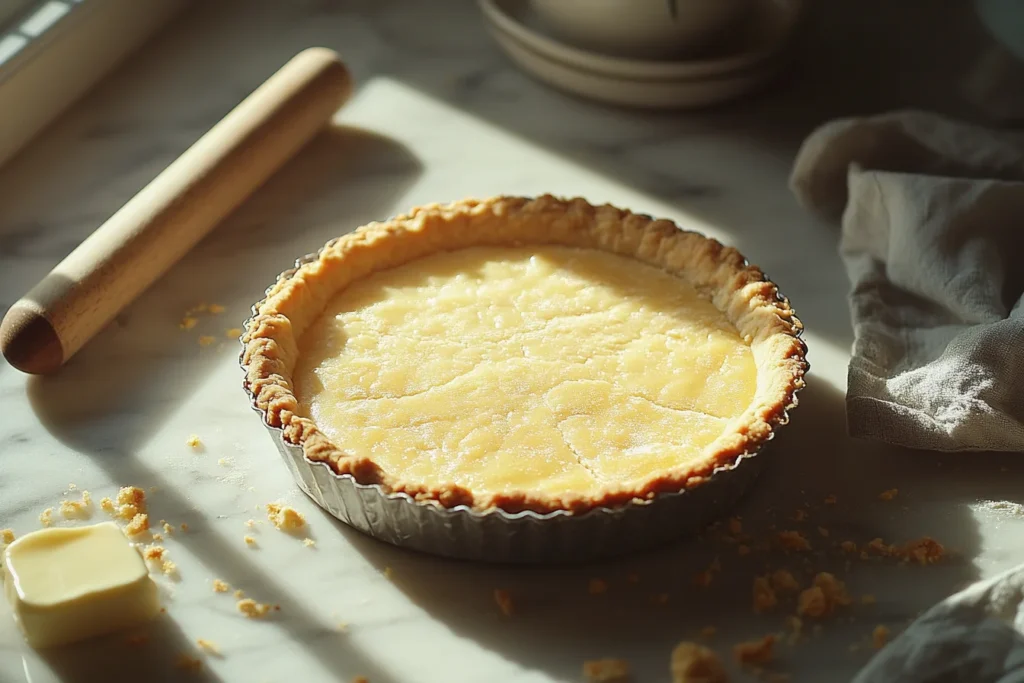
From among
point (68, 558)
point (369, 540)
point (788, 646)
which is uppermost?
point (68, 558)

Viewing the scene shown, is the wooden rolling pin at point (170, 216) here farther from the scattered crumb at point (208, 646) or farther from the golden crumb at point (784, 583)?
the golden crumb at point (784, 583)

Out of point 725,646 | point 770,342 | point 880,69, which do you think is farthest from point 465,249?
point 880,69

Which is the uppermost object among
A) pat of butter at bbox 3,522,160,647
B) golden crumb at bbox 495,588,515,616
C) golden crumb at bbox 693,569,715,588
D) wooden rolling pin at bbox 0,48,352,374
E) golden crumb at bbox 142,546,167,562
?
wooden rolling pin at bbox 0,48,352,374

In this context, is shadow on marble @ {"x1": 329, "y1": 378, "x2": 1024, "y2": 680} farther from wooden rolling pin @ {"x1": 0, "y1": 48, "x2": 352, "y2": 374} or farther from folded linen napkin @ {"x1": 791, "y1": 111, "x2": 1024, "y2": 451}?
wooden rolling pin @ {"x1": 0, "y1": 48, "x2": 352, "y2": 374}

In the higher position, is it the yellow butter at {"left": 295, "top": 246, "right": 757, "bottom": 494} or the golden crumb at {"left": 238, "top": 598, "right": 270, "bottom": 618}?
the yellow butter at {"left": 295, "top": 246, "right": 757, "bottom": 494}

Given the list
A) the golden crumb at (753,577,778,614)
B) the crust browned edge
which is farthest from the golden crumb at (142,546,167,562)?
the golden crumb at (753,577,778,614)

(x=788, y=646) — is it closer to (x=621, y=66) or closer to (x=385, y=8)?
(x=621, y=66)
